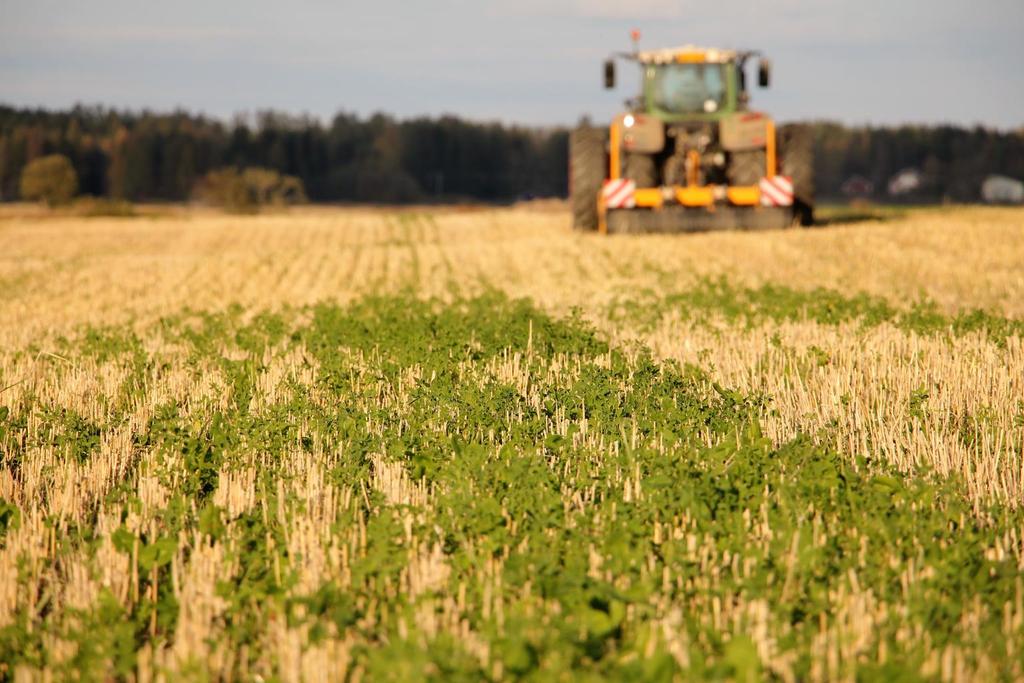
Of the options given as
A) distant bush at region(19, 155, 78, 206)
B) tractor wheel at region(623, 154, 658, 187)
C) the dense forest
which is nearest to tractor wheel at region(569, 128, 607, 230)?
tractor wheel at region(623, 154, 658, 187)

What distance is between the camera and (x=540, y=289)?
15023 mm

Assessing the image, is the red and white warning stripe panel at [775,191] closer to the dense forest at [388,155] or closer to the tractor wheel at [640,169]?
the tractor wheel at [640,169]

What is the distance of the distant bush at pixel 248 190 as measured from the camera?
201ft

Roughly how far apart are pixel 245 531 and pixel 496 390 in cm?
238

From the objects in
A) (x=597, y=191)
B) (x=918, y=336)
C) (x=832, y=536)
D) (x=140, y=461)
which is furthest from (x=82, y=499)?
→ (x=597, y=191)

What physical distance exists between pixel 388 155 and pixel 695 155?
9467 cm


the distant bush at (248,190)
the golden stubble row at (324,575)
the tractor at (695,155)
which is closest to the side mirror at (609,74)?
the tractor at (695,155)

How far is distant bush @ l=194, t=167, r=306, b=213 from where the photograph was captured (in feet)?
201

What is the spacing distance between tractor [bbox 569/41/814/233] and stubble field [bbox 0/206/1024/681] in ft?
32.2

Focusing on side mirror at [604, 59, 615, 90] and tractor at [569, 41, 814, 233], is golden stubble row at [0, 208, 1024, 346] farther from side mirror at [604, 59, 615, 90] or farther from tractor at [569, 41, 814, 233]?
side mirror at [604, 59, 615, 90]

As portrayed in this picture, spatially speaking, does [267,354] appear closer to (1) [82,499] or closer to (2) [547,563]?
(1) [82,499]

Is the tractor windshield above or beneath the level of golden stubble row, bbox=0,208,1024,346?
above

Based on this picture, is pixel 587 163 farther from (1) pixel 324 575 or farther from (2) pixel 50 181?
(2) pixel 50 181

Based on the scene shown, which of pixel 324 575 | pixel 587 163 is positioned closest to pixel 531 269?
pixel 587 163
